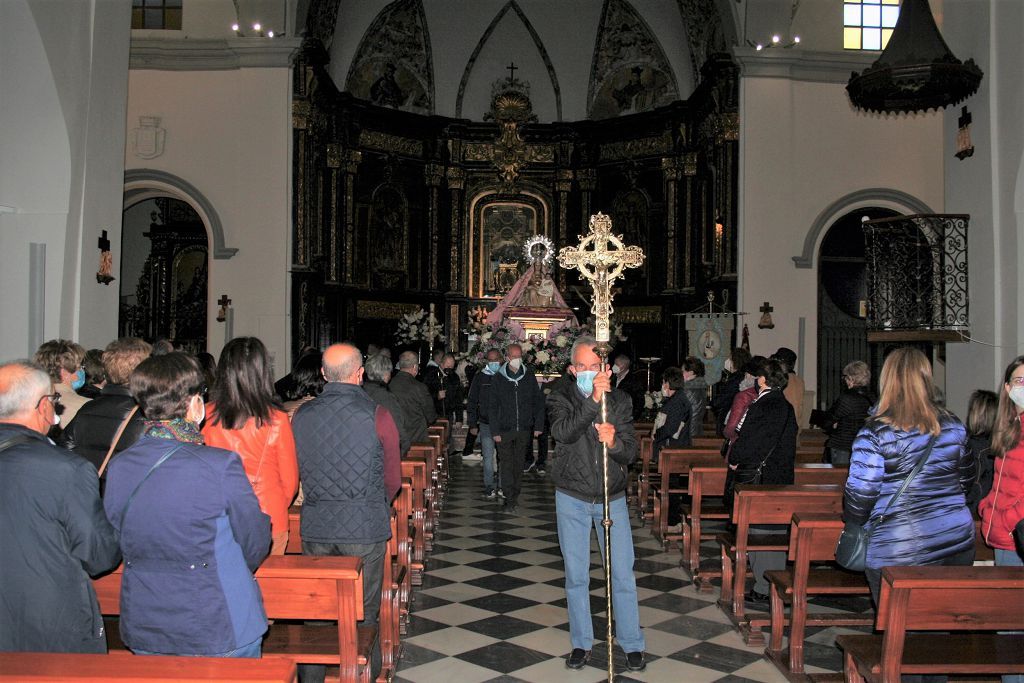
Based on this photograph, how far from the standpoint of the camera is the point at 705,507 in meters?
7.92

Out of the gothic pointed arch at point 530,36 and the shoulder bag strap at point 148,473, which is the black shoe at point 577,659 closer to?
the shoulder bag strap at point 148,473

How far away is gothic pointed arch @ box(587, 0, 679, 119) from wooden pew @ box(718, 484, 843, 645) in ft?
48.9

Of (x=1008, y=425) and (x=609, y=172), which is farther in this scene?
(x=609, y=172)

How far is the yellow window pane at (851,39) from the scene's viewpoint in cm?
1592

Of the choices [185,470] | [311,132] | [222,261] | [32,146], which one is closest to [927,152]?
[311,132]

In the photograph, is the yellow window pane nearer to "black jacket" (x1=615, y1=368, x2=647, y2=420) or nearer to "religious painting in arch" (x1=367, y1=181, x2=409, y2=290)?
"black jacket" (x1=615, y1=368, x2=647, y2=420)

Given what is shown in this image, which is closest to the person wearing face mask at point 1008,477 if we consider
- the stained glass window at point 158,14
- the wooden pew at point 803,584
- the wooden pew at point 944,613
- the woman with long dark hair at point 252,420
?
the wooden pew at point 944,613

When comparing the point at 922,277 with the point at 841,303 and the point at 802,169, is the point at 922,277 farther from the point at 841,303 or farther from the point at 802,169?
the point at 841,303

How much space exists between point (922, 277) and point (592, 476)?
696 cm

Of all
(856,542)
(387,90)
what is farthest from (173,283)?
(856,542)

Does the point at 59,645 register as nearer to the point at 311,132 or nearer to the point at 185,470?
the point at 185,470

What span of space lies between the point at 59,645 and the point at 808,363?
530 inches

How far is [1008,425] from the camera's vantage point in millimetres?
4422

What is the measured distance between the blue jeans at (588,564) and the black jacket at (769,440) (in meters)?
1.86
